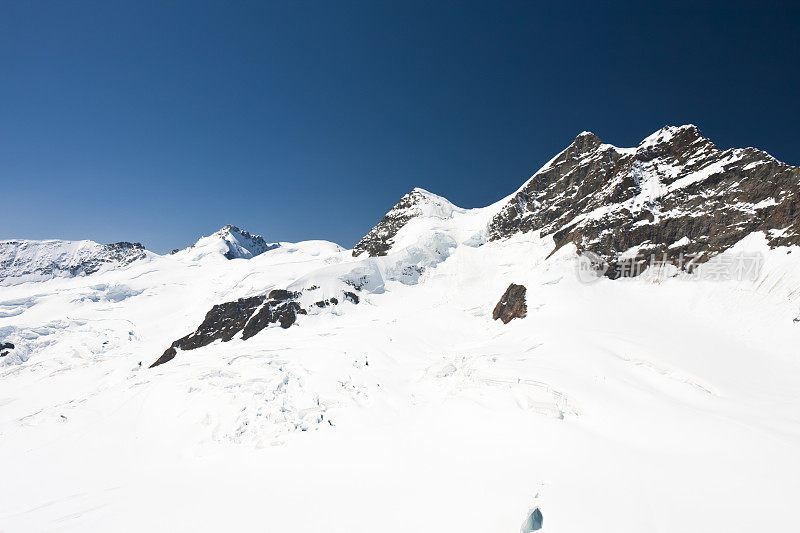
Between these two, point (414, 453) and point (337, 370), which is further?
point (337, 370)

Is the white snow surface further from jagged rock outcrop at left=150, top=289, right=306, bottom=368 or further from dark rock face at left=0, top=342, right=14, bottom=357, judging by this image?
dark rock face at left=0, top=342, right=14, bottom=357

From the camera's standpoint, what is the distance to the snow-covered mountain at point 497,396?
32.3 feet

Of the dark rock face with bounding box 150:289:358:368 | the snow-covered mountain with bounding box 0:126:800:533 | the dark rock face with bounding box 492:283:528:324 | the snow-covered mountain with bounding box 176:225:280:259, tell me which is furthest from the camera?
the snow-covered mountain with bounding box 176:225:280:259

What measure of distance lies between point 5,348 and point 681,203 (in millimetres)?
124158

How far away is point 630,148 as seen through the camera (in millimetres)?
61938

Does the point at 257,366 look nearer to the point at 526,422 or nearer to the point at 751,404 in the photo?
the point at 526,422

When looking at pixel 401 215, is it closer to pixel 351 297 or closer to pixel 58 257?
pixel 351 297

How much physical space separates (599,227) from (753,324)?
64.4 ft

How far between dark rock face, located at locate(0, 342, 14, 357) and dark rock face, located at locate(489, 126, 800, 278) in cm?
10997

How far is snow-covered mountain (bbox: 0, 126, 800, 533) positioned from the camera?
9.84 metres

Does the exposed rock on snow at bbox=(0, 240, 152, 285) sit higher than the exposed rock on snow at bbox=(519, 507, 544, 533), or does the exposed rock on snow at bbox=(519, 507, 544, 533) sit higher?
the exposed rock on snow at bbox=(0, 240, 152, 285)

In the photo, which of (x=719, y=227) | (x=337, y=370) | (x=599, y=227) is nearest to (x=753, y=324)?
(x=719, y=227)

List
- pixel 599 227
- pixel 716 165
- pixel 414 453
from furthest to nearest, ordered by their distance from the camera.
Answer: pixel 599 227, pixel 716 165, pixel 414 453

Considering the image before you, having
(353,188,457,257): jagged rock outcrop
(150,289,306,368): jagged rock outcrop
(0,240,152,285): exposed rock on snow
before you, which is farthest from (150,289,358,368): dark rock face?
(0,240,152,285): exposed rock on snow
